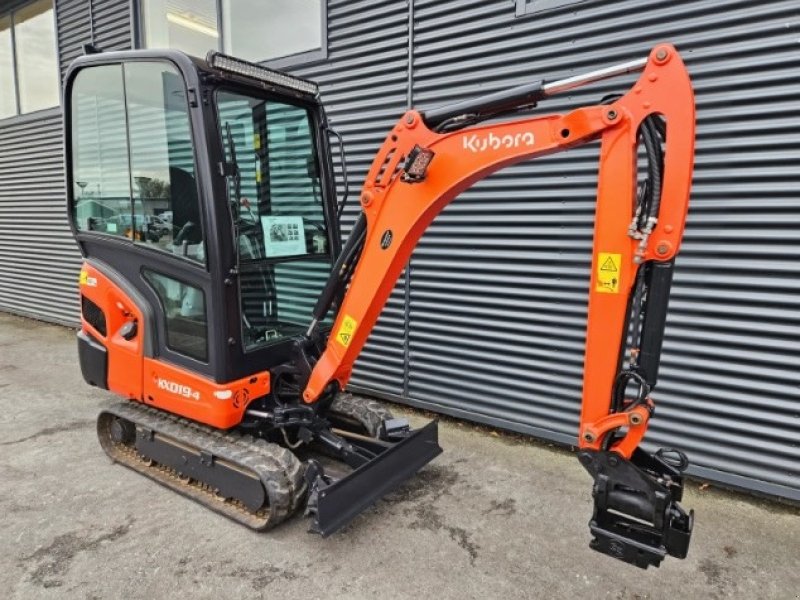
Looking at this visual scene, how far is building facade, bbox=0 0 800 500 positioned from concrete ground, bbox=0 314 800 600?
582mm

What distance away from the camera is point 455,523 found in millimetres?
3080

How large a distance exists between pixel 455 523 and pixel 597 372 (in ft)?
4.55

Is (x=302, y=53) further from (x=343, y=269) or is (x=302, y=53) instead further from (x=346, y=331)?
(x=346, y=331)

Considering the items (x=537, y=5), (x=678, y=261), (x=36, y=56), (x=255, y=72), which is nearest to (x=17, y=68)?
(x=36, y=56)

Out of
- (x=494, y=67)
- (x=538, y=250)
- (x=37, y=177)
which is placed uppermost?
(x=494, y=67)

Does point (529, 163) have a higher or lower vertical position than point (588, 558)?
higher

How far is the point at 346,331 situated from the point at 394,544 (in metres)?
1.17

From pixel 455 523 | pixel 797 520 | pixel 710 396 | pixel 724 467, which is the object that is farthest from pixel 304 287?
pixel 797 520

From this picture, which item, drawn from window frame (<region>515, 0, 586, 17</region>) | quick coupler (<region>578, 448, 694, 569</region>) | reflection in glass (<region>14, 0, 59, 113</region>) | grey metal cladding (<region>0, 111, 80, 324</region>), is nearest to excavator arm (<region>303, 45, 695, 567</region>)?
quick coupler (<region>578, 448, 694, 569</region>)

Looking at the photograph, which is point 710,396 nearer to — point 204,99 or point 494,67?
point 494,67

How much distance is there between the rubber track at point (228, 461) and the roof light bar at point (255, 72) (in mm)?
2097

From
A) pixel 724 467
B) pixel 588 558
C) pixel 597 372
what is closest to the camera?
pixel 597 372

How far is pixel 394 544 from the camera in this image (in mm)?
2873

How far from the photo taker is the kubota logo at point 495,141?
2348 mm
